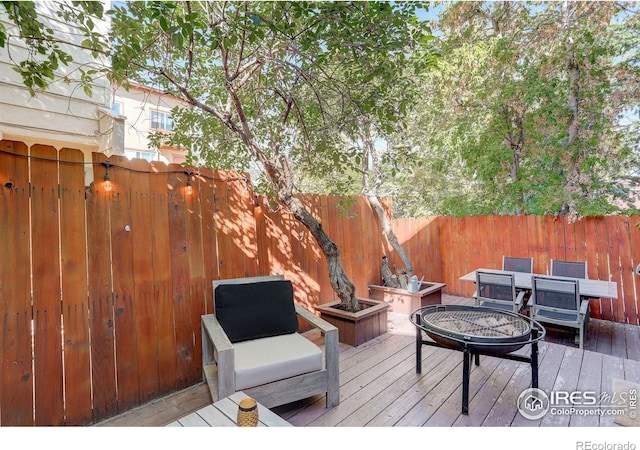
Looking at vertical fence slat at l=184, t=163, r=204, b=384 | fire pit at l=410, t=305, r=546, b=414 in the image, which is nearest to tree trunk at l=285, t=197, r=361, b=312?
fire pit at l=410, t=305, r=546, b=414

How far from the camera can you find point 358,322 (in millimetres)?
3279

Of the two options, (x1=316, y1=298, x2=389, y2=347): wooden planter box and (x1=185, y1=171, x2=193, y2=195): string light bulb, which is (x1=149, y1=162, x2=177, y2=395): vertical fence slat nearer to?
(x1=185, y1=171, x2=193, y2=195): string light bulb

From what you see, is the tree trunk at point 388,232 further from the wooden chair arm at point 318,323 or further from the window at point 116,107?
the window at point 116,107

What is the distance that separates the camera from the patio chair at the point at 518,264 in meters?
4.66

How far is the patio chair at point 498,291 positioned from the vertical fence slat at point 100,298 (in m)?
4.01

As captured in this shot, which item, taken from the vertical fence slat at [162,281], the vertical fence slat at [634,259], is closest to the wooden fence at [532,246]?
the vertical fence slat at [634,259]

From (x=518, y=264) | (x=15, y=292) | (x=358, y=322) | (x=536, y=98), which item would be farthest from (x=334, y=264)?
(x=536, y=98)

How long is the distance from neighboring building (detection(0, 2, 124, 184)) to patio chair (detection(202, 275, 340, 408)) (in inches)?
88.6

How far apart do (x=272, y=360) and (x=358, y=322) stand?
1470mm

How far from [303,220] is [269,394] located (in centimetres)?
167

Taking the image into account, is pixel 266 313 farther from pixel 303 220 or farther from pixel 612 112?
pixel 612 112

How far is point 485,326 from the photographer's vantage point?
234cm

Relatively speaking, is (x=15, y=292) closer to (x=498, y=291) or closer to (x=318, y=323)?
(x=318, y=323)
